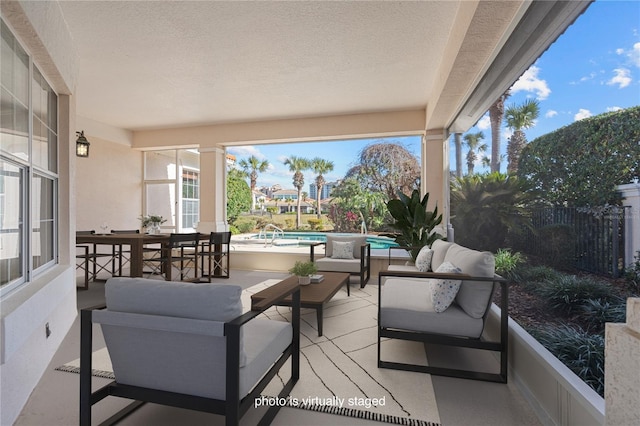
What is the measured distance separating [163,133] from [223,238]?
2.92m

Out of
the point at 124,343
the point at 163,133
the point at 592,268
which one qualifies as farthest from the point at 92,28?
the point at 592,268

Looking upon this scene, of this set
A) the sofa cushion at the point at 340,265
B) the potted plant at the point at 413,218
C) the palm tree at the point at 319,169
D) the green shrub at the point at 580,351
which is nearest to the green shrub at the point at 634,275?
the green shrub at the point at 580,351

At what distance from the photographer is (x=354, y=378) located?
7.16 ft

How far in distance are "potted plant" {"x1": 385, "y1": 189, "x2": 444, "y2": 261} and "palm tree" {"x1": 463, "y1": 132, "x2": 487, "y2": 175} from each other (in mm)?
681

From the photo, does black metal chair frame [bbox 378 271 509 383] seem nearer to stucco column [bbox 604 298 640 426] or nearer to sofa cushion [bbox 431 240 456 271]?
sofa cushion [bbox 431 240 456 271]

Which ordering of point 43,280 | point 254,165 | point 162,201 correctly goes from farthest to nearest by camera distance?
point 254,165 < point 162,201 < point 43,280

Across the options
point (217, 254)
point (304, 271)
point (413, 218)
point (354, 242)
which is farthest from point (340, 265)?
point (217, 254)

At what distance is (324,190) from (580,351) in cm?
728

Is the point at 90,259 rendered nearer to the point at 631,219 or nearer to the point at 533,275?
the point at 533,275

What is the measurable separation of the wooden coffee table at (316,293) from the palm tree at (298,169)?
5020mm

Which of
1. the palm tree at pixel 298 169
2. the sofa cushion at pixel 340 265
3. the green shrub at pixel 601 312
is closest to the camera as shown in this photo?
the green shrub at pixel 601 312

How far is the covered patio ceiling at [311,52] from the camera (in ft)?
8.50

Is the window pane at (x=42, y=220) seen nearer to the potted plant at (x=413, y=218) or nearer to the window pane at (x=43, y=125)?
the window pane at (x=43, y=125)

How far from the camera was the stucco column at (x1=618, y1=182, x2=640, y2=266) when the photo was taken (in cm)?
125
